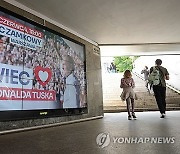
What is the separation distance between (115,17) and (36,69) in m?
2.35

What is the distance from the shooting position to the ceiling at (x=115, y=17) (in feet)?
16.0

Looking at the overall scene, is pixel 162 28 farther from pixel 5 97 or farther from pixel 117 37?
pixel 5 97

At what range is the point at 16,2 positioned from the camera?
444cm

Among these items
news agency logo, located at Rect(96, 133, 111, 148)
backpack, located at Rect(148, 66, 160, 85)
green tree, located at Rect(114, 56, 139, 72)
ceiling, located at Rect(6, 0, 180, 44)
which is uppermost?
green tree, located at Rect(114, 56, 139, 72)

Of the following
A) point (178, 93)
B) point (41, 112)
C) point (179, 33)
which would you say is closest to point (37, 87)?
point (41, 112)

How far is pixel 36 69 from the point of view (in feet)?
15.6

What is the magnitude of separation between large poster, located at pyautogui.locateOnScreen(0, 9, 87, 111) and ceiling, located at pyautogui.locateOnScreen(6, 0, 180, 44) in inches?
19.1

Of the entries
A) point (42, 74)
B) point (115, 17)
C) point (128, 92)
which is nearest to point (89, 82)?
point (128, 92)

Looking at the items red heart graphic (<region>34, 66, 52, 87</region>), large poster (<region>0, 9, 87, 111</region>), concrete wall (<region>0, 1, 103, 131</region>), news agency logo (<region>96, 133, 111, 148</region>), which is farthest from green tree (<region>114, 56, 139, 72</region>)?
news agency logo (<region>96, 133, 111, 148</region>)

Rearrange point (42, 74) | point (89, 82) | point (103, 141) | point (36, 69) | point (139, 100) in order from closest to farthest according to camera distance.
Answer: point (103, 141) → point (36, 69) → point (42, 74) → point (89, 82) → point (139, 100)

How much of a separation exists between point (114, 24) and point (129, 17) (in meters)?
0.58

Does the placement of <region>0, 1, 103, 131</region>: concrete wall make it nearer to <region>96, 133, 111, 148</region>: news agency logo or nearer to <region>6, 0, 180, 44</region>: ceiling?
<region>6, 0, 180, 44</region>: ceiling

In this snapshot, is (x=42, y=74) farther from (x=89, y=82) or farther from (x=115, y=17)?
(x=89, y=82)

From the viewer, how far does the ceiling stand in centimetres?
487
